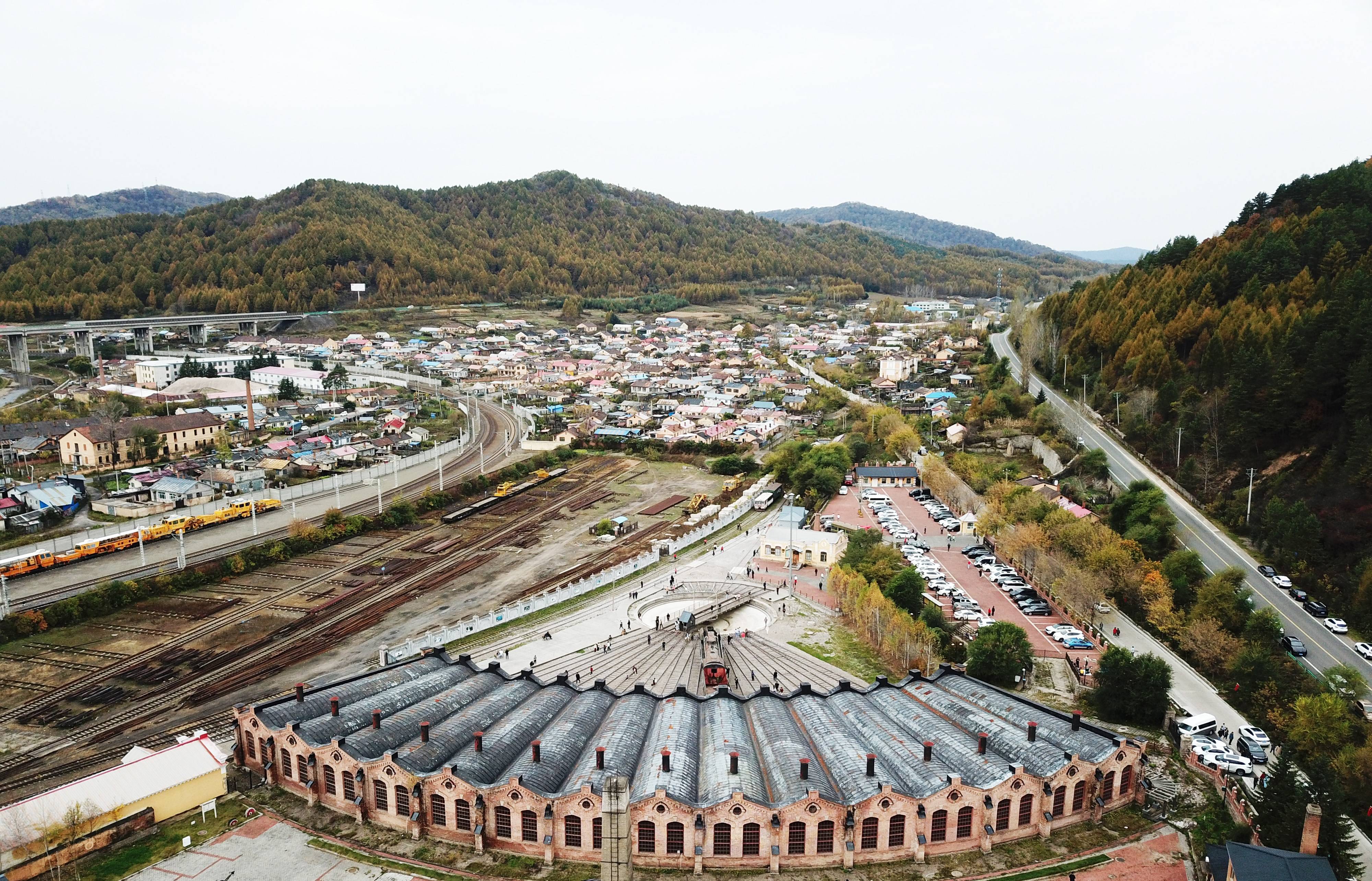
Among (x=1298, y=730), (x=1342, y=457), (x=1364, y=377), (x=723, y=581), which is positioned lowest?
(x=723, y=581)

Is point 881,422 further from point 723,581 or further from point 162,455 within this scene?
point 162,455

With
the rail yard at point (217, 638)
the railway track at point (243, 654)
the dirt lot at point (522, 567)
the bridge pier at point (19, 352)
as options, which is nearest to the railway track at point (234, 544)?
the rail yard at point (217, 638)

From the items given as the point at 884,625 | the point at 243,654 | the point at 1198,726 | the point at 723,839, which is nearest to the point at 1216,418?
the point at 884,625

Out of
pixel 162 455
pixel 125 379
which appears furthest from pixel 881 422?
pixel 125 379

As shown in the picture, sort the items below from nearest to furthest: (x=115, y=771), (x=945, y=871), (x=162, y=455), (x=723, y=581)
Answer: (x=945, y=871), (x=115, y=771), (x=723, y=581), (x=162, y=455)

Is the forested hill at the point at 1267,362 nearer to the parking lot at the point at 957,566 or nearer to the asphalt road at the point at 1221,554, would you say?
the asphalt road at the point at 1221,554

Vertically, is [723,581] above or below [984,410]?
below
